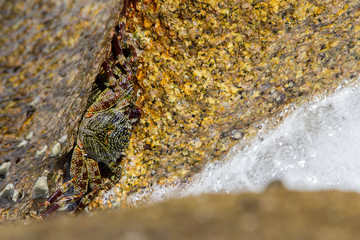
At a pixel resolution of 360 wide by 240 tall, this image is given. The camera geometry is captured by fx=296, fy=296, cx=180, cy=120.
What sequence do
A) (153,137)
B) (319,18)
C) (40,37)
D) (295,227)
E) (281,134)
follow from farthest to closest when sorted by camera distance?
(281,134) < (153,137) < (319,18) < (40,37) < (295,227)

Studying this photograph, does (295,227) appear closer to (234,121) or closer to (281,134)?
(234,121)

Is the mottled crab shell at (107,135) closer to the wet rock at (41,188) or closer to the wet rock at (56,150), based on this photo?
the wet rock at (56,150)

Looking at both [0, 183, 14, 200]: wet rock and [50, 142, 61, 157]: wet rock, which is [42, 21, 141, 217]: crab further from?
[0, 183, 14, 200]: wet rock

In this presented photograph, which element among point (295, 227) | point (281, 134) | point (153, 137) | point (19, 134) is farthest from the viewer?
point (281, 134)

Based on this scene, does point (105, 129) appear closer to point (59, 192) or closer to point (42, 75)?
point (59, 192)

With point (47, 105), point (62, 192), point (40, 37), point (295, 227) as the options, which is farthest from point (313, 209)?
point (62, 192)

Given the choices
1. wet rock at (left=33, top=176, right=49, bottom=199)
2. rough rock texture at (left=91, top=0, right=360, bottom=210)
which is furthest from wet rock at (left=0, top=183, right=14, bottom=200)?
rough rock texture at (left=91, top=0, right=360, bottom=210)
